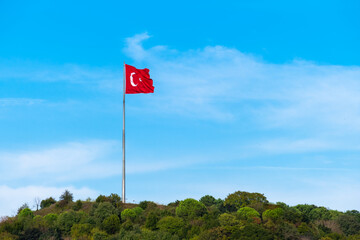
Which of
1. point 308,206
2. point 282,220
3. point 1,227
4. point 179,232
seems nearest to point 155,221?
point 179,232

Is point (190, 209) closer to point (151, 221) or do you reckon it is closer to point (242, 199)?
point (151, 221)

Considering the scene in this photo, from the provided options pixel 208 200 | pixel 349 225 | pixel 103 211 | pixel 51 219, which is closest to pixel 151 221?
pixel 103 211

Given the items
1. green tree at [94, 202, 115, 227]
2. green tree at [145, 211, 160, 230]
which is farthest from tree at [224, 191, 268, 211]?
green tree at [94, 202, 115, 227]

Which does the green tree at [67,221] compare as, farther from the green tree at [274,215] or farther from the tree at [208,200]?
the tree at [208,200]

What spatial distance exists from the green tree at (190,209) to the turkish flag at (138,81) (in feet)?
52.4

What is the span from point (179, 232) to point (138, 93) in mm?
20715

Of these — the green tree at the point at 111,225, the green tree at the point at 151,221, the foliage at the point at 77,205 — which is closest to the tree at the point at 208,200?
the foliage at the point at 77,205

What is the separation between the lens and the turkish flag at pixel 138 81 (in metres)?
59.0

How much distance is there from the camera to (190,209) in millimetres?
52656

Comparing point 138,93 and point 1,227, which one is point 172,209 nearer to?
point 138,93

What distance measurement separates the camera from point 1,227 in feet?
168

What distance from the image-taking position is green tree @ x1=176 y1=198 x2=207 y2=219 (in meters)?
52.2

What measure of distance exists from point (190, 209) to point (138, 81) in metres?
18.8

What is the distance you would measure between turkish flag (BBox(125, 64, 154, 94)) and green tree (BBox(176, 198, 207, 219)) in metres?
16.0
